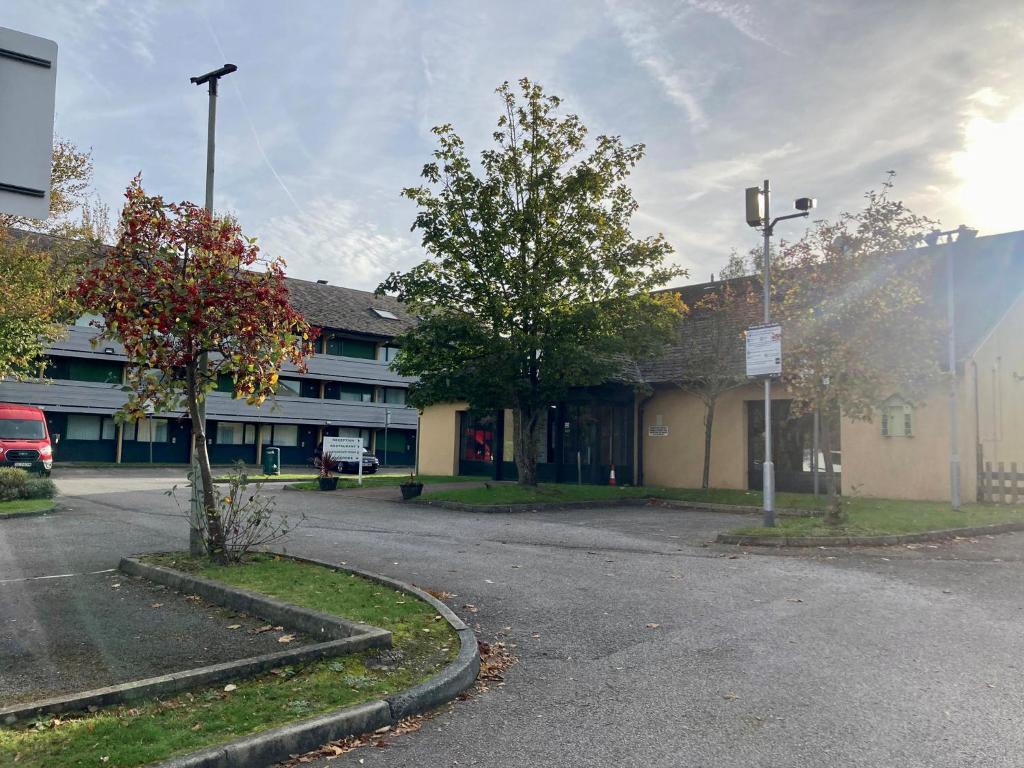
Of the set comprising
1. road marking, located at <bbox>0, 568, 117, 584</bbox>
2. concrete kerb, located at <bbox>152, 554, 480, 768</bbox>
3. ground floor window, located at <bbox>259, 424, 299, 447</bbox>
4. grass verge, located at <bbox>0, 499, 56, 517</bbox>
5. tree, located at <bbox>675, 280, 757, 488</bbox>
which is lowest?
concrete kerb, located at <bbox>152, 554, 480, 768</bbox>

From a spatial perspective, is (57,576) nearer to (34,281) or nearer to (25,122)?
(25,122)

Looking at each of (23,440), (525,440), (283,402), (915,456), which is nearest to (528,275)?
(525,440)

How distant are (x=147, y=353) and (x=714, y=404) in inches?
716

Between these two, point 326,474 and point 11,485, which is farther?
point 326,474

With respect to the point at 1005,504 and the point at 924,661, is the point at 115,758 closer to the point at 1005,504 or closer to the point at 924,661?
the point at 924,661

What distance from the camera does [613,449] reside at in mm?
27016

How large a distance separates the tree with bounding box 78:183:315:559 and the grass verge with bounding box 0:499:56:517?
25.8 ft

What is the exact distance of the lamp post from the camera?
9.60 m

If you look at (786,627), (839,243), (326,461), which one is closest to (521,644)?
(786,627)

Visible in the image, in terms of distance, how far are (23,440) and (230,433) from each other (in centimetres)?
1956

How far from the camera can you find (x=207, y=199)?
1032 cm

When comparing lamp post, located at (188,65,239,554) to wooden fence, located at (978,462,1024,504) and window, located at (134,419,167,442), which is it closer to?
wooden fence, located at (978,462,1024,504)

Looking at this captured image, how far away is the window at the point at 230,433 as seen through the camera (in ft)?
147

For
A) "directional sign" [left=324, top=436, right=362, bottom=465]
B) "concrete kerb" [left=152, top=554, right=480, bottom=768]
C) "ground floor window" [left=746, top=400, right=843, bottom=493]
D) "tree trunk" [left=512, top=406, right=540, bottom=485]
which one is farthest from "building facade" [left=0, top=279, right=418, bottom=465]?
"concrete kerb" [left=152, top=554, right=480, bottom=768]
